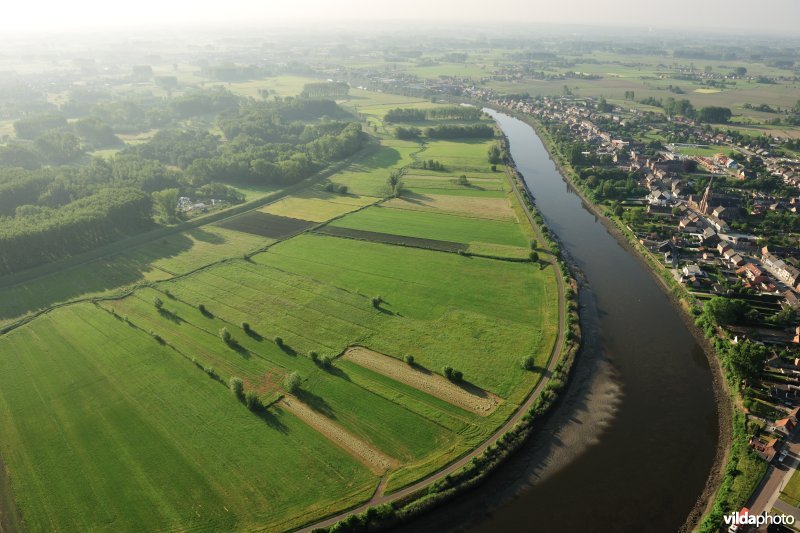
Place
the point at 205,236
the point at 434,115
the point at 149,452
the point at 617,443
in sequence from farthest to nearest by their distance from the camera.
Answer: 1. the point at 434,115
2. the point at 205,236
3. the point at 617,443
4. the point at 149,452

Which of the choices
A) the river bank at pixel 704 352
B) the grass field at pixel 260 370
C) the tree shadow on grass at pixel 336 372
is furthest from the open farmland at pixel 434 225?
the tree shadow on grass at pixel 336 372

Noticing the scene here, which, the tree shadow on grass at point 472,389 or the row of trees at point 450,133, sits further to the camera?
the row of trees at point 450,133

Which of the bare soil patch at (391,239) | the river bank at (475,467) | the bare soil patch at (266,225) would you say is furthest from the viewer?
the bare soil patch at (266,225)

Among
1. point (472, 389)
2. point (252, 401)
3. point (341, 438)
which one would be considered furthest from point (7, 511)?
point (472, 389)

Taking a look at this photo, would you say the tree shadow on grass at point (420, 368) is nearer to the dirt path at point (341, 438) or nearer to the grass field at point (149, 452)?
the dirt path at point (341, 438)

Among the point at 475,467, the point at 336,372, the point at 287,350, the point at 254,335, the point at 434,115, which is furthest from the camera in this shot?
the point at 434,115

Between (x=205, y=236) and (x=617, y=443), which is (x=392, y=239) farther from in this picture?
(x=617, y=443)
